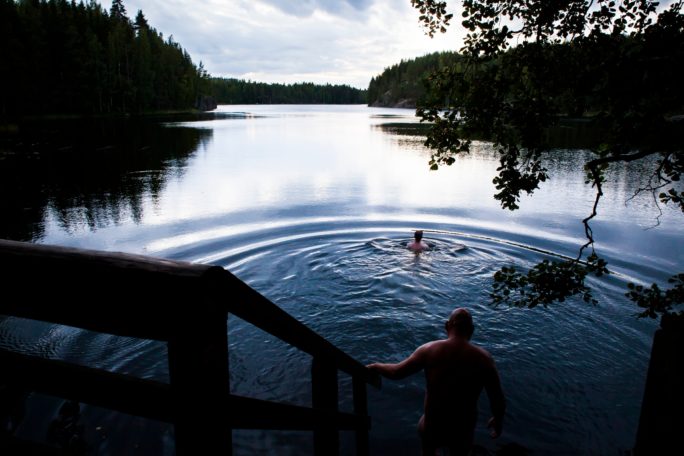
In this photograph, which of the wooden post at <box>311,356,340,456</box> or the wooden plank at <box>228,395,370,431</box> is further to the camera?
the wooden post at <box>311,356,340,456</box>

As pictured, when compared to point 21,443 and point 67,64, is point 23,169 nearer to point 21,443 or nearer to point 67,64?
point 21,443

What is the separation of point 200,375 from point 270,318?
49 centimetres

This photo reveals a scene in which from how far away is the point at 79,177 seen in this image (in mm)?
24297

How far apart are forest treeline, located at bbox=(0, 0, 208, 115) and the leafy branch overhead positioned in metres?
73.0

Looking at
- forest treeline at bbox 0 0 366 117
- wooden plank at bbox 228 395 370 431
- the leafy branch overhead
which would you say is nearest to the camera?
wooden plank at bbox 228 395 370 431

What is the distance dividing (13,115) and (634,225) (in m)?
78.3

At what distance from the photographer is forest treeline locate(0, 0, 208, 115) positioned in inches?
2432

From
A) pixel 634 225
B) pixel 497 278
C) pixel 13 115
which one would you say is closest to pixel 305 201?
pixel 634 225

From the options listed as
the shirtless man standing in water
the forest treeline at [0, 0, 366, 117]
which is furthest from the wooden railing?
the forest treeline at [0, 0, 366, 117]

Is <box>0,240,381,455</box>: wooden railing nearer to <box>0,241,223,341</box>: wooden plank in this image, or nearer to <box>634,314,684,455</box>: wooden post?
<box>0,241,223,341</box>: wooden plank

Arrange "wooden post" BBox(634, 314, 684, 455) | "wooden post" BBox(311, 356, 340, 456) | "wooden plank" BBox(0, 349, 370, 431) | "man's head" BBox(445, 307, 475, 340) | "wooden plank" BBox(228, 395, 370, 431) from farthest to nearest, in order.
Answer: "man's head" BBox(445, 307, 475, 340) → "wooden post" BBox(311, 356, 340, 456) → "wooden post" BBox(634, 314, 684, 455) → "wooden plank" BBox(228, 395, 370, 431) → "wooden plank" BBox(0, 349, 370, 431)

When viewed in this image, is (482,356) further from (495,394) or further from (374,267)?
(374,267)

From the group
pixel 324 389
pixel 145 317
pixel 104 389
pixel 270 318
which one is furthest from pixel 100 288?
pixel 324 389

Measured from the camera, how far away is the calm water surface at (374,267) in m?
6.25
